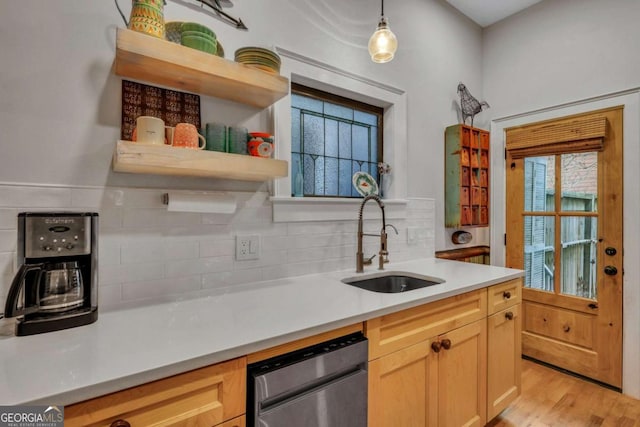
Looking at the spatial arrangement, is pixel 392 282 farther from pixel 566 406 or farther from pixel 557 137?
pixel 557 137

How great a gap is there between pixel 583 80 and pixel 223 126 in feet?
8.75

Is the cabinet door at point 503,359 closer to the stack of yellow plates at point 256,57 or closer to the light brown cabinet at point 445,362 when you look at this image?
the light brown cabinet at point 445,362

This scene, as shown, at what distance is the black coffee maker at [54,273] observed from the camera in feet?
3.09

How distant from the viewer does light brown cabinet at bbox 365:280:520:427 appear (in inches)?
49.4

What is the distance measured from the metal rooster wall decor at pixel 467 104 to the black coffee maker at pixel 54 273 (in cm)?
272

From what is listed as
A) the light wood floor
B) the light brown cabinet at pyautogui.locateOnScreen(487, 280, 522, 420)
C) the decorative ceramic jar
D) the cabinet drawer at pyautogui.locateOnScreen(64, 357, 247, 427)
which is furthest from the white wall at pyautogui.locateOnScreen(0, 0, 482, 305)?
the light wood floor

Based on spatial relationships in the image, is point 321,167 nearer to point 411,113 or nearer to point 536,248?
point 411,113

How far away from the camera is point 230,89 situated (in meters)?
1.42

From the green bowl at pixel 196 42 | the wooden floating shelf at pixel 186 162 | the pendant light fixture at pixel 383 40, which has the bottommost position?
the wooden floating shelf at pixel 186 162

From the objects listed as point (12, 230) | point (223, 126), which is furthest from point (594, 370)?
point (12, 230)

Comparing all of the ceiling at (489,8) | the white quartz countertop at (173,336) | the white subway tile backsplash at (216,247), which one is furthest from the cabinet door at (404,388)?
the ceiling at (489,8)

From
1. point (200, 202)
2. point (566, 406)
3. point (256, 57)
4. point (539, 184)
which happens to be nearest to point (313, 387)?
point (200, 202)

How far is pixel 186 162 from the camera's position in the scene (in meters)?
1.19

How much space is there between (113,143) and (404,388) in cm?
153
